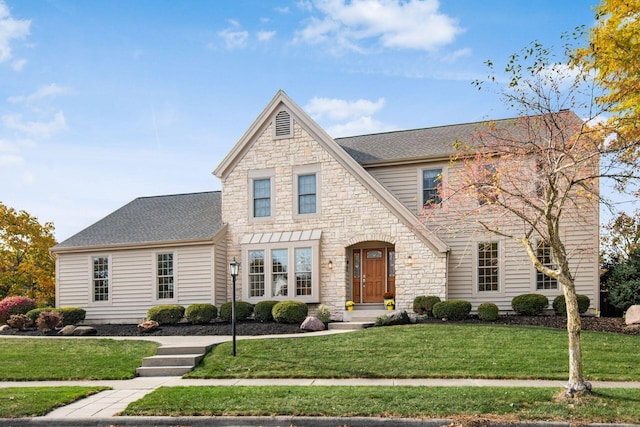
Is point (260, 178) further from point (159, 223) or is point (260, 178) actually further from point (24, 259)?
point (24, 259)

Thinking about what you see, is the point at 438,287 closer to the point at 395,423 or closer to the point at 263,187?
the point at 263,187

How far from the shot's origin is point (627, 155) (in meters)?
10.8

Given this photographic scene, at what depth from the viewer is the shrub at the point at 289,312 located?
62.0 feet

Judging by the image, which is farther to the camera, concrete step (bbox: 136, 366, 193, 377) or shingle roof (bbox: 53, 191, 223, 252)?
shingle roof (bbox: 53, 191, 223, 252)

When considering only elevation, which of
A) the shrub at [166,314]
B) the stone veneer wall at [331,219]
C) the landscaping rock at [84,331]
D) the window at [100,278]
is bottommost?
the landscaping rock at [84,331]

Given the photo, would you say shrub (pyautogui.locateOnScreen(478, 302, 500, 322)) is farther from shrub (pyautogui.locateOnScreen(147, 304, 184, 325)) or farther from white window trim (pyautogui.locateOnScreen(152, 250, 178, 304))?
white window trim (pyautogui.locateOnScreen(152, 250, 178, 304))

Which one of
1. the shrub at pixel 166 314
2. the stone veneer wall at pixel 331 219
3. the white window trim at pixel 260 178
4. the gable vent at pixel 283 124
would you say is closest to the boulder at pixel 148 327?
the shrub at pixel 166 314

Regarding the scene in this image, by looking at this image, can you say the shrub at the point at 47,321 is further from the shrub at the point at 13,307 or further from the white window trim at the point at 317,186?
the white window trim at the point at 317,186

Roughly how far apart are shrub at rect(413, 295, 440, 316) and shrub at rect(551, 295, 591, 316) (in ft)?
12.6

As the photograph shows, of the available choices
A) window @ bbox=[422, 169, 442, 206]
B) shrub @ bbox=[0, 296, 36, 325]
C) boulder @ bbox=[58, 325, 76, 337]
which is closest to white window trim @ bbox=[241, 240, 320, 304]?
window @ bbox=[422, 169, 442, 206]

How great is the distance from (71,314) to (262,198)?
29.0 feet

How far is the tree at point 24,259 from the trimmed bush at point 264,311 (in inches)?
740

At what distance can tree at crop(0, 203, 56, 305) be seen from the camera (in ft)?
109

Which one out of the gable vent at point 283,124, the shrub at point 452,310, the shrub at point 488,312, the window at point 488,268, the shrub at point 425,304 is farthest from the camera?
the gable vent at point 283,124
